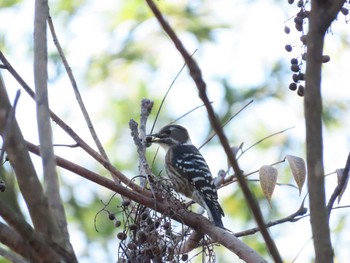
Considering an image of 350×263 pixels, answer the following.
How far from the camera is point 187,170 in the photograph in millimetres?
6047

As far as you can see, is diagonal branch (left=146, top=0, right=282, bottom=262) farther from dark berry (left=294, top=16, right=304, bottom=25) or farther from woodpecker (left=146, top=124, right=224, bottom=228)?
woodpecker (left=146, top=124, right=224, bottom=228)

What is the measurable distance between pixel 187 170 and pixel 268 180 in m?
2.93

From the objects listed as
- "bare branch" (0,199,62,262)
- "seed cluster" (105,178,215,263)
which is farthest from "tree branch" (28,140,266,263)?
"bare branch" (0,199,62,262)

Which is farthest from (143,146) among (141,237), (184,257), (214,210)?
(214,210)

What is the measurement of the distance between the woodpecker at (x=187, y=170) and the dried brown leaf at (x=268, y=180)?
5.75 feet

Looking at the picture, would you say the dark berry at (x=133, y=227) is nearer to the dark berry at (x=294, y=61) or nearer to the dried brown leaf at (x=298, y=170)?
the dried brown leaf at (x=298, y=170)

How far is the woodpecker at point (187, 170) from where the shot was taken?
5.38 meters

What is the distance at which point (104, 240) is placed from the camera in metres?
9.37

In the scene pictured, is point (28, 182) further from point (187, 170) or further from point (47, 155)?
point (187, 170)

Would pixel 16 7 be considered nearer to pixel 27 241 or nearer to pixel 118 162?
pixel 118 162

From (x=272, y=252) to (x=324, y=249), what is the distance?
13 cm

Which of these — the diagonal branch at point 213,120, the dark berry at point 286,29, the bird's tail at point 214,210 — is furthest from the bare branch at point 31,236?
the bird's tail at point 214,210

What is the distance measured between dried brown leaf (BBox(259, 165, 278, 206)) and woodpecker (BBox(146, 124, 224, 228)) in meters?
1.75

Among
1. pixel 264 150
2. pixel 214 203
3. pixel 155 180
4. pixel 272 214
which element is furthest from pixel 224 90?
pixel 155 180
